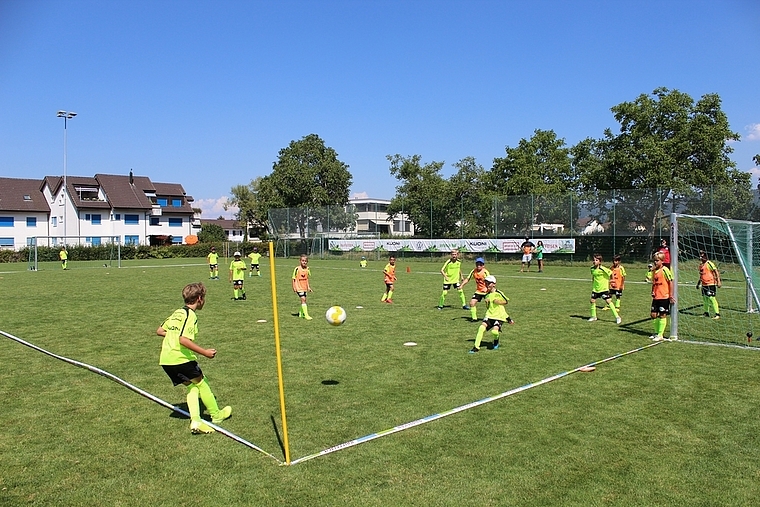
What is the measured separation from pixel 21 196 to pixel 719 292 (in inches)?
2941

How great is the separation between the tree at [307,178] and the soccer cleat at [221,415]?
57.8 meters

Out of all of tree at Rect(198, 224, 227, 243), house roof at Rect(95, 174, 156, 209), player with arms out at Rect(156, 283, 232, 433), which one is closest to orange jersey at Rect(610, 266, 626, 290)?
player with arms out at Rect(156, 283, 232, 433)

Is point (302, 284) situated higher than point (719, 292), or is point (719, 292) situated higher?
point (302, 284)

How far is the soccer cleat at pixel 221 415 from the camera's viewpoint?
23.7ft

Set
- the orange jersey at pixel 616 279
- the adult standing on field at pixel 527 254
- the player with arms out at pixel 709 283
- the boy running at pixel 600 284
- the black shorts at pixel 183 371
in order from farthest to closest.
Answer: the adult standing on field at pixel 527 254, the player with arms out at pixel 709 283, the orange jersey at pixel 616 279, the boy running at pixel 600 284, the black shorts at pixel 183 371

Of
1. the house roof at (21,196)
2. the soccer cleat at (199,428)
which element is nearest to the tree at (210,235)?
the house roof at (21,196)

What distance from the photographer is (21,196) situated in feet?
232

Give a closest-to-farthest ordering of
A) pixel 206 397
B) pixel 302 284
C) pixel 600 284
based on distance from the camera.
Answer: pixel 206 397 < pixel 600 284 < pixel 302 284

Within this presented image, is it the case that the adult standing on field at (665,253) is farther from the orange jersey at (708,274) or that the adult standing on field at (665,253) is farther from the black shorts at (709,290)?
the black shorts at (709,290)

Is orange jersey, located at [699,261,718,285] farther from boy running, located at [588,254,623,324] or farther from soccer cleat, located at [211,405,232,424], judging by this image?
soccer cleat, located at [211,405,232,424]

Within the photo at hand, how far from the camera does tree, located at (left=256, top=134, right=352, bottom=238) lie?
6625 cm

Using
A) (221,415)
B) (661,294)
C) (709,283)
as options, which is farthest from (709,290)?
(221,415)

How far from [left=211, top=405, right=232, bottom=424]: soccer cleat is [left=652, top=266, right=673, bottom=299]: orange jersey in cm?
954

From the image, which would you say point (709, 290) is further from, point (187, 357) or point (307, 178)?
point (307, 178)
